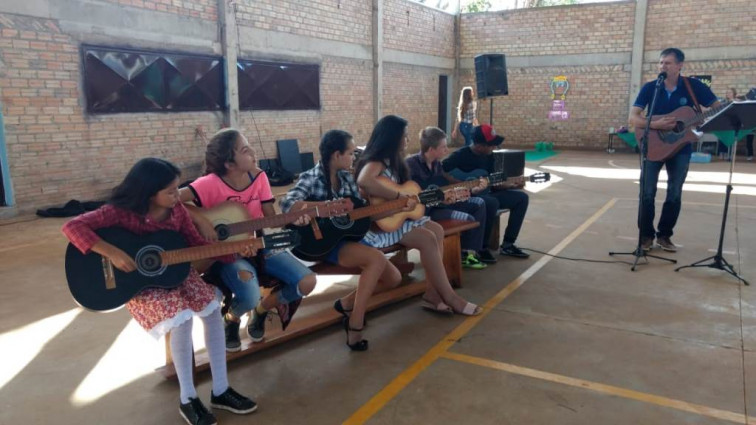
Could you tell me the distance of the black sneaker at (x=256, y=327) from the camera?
3.60 m

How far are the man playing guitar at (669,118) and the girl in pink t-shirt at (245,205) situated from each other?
12.4 feet

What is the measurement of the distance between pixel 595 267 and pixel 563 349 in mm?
2019

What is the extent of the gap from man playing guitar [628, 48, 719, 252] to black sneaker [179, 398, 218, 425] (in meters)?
4.48

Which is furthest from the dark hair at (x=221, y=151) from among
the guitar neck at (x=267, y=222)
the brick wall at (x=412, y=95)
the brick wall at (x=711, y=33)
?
the brick wall at (x=711, y=33)

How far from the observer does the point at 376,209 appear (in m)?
3.90

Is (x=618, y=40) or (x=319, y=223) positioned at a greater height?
(x=618, y=40)

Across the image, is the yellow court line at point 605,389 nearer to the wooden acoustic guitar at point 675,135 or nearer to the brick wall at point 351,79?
the wooden acoustic guitar at point 675,135

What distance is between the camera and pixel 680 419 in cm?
282

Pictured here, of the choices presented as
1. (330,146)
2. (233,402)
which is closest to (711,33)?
(330,146)

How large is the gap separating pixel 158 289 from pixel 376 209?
1.59 metres

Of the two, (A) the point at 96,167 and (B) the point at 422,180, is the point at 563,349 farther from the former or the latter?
(A) the point at 96,167

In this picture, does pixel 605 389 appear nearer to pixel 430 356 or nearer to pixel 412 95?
pixel 430 356

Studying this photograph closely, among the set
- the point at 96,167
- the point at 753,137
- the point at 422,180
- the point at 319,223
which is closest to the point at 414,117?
the point at 753,137

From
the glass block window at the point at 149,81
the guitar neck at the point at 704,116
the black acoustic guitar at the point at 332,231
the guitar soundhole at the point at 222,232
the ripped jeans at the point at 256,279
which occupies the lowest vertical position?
the ripped jeans at the point at 256,279
